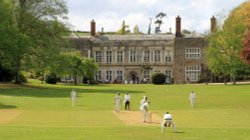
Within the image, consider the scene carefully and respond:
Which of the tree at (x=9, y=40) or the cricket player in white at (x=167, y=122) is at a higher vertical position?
the tree at (x=9, y=40)

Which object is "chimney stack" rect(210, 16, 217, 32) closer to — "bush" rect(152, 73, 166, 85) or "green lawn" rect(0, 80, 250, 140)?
"bush" rect(152, 73, 166, 85)

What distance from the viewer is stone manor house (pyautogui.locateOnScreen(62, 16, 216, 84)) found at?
360ft

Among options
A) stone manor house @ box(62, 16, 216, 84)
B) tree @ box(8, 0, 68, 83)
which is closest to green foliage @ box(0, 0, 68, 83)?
tree @ box(8, 0, 68, 83)

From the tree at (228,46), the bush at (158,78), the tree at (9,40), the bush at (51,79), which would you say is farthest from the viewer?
the bush at (158,78)

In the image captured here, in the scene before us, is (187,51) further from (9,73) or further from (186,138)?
(186,138)

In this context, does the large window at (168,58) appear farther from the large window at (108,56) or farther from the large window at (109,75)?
the large window at (109,75)

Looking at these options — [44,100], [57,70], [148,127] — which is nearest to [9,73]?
[57,70]

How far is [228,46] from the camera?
303ft

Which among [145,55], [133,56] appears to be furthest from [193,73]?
[133,56]

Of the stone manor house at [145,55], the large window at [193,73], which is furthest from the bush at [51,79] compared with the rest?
the large window at [193,73]

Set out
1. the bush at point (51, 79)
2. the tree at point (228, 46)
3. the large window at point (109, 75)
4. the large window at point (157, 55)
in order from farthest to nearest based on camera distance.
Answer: the large window at point (109, 75) < the large window at point (157, 55) < the bush at point (51, 79) < the tree at point (228, 46)

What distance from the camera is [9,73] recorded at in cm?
8050

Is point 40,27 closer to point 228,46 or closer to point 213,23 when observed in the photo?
point 228,46

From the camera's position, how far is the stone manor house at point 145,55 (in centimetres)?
10962
